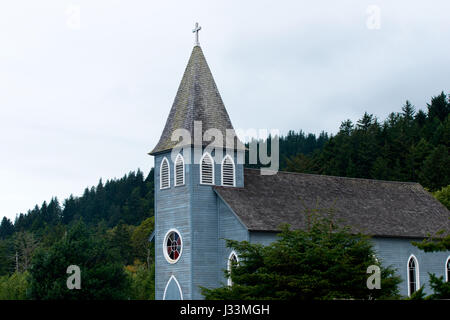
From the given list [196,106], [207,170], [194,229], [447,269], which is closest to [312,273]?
[194,229]

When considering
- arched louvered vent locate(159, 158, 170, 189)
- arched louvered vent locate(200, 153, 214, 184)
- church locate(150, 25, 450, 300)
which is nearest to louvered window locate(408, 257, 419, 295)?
church locate(150, 25, 450, 300)

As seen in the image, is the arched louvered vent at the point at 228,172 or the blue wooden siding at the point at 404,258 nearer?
the arched louvered vent at the point at 228,172

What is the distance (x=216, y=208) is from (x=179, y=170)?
10.0 ft

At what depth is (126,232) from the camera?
136875mm

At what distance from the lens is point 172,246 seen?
41531 millimetres

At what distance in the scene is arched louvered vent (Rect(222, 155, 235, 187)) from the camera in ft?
137

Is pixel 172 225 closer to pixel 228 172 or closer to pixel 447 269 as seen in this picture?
pixel 228 172

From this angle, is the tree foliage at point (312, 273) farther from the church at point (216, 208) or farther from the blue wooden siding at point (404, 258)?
the blue wooden siding at point (404, 258)

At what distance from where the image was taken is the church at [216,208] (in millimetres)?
39875

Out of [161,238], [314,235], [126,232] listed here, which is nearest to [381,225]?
[161,238]

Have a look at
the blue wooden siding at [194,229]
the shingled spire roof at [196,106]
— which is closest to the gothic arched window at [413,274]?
the blue wooden siding at [194,229]

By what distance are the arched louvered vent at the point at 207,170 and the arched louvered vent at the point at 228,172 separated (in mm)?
925
